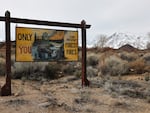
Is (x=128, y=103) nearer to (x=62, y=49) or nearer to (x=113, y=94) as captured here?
(x=113, y=94)

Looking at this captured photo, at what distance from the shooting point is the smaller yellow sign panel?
13.3 metres

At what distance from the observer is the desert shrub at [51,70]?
2031 cm

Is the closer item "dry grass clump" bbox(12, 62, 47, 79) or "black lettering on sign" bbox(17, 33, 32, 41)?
"black lettering on sign" bbox(17, 33, 32, 41)

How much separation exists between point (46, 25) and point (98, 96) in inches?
154

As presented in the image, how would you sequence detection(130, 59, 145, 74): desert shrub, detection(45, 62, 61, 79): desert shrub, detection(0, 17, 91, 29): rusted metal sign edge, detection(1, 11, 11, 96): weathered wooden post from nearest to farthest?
detection(1, 11, 11, 96): weathered wooden post, detection(0, 17, 91, 29): rusted metal sign edge, detection(45, 62, 61, 79): desert shrub, detection(130, 59, 145, 74): desert shrub

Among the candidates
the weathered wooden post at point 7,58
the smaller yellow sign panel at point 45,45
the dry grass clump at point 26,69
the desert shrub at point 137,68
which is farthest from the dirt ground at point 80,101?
the desert shrub at point 137,68

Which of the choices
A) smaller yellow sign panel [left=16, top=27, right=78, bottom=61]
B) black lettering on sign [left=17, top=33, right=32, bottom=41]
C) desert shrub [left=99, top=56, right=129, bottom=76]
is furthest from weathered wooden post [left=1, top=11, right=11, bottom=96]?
desert shrub [left=99, top=56, right=129, bottom=76]

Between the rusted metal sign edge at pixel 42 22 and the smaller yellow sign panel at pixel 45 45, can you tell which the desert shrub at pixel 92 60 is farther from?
the smaller yellow sign panel at pixel 45 45

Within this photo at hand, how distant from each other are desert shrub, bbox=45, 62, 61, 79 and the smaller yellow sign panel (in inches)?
221

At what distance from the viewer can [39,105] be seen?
10219 mm

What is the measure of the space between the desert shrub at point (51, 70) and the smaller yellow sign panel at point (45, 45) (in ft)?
18.5

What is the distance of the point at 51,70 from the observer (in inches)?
814

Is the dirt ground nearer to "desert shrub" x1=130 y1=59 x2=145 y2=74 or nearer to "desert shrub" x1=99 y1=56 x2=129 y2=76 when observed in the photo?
"desert shrub" x1=99 y1=56 x2=129 y2=76

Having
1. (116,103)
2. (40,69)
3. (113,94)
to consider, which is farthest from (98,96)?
(40,69)
